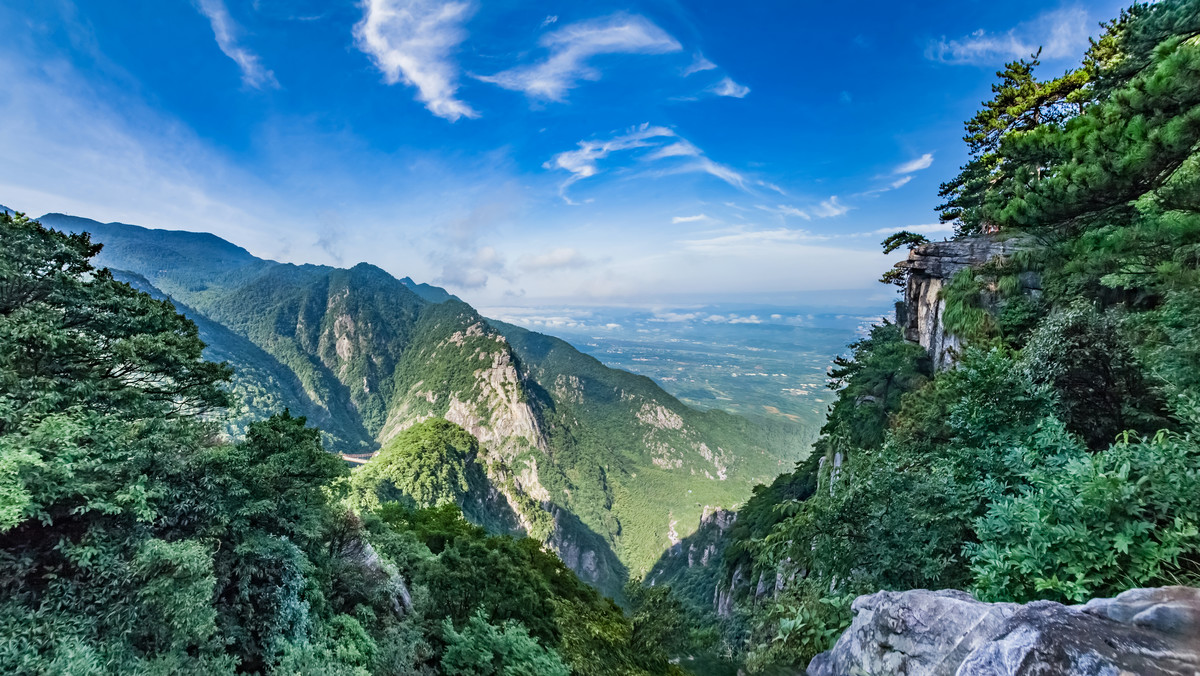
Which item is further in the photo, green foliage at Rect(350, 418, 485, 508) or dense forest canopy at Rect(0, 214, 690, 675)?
green foliage at Rect(350, 418, 485, 508)

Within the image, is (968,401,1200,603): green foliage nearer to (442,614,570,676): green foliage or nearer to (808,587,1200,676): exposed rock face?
(808,587,1200,676): exposed rock face

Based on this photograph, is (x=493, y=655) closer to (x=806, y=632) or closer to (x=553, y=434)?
(x=806, y=632)

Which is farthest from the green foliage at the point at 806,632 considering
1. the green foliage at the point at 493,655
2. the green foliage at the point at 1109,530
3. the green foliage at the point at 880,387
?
the green foliage at the point at 880,387

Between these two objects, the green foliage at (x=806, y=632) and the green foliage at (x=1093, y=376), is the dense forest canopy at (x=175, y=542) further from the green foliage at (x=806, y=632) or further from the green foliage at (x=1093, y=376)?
the green foliage at (x=1093, y=376)

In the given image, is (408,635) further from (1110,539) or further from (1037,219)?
(1037,219)

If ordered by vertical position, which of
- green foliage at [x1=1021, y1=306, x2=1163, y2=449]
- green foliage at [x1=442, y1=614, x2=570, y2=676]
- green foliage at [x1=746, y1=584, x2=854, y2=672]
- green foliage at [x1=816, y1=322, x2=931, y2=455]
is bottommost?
green foliage at [x1=442, y1=614, x2=570, y2=676]

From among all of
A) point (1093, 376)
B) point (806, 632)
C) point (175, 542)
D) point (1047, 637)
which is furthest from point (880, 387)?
point (175, 542)

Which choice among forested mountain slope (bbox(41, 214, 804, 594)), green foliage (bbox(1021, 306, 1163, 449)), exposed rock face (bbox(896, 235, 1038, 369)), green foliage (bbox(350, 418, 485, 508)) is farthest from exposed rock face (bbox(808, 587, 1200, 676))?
forested mountain slope (bbox(41, 214, 804, 594))
